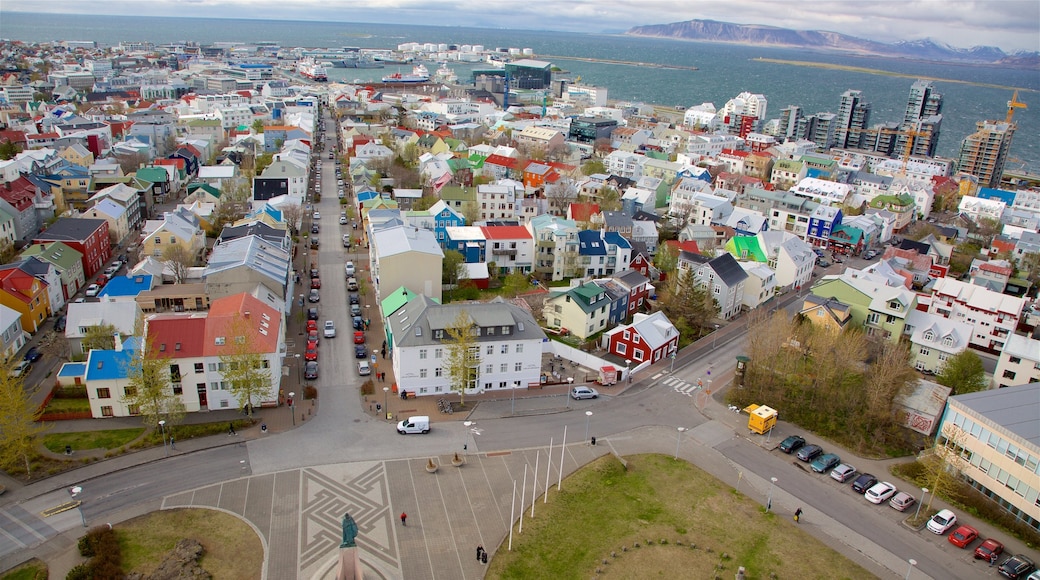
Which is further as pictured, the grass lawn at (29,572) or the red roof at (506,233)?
the red roof at (506,233)

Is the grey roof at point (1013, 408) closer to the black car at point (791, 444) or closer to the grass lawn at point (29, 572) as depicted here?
the black car at point (791, 444)

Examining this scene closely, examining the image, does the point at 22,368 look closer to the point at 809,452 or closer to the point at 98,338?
the point at 98,338

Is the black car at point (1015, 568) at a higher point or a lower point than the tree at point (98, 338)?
lower


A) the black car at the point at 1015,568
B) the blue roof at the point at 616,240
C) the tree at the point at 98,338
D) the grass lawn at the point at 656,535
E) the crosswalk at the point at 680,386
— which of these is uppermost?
the blue roof at the point at 616,240

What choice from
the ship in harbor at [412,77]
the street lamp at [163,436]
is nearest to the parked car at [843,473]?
the street lamp at [163,436]

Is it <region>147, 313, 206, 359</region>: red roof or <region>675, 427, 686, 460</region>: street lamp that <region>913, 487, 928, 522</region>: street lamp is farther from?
<region>147, 313, 206, 359</region>: red roof

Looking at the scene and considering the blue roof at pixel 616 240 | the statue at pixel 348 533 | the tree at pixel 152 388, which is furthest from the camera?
the blue roof at pixel 616 240
